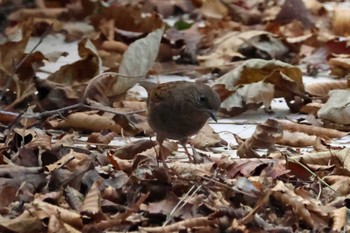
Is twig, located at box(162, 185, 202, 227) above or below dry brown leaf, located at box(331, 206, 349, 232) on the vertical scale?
above

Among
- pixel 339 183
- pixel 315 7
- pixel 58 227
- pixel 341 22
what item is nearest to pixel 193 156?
pixel 339 183

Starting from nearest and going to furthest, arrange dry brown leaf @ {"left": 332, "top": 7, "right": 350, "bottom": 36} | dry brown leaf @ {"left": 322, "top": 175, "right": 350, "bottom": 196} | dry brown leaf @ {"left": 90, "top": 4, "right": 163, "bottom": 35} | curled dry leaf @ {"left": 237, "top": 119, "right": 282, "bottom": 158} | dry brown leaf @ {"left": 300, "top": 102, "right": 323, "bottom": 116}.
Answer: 1. dry brown leaf @ {"left": 322, "top": 175, "right": 350, "bottom": 196}
2. curled dry leaf @ {"left": 237, "top": 119, "right": 282, "bottom": 158}
3. dry brown leaf @ {"left": 300, "top": 102, "right": 323, "bottom": 116}
4. dry brown leaf @ {"left": 90, "top": 4, "right": 163, "bottom": 35}
5. dry brown leaf @ {"left": 332, "top": 7, "right": 350, "bottom": 36}

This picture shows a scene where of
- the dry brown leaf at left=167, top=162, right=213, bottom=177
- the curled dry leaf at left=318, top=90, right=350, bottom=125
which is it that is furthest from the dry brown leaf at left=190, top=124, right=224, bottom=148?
the dry brown leaf at left=167, top=162, right=213, bottom=177

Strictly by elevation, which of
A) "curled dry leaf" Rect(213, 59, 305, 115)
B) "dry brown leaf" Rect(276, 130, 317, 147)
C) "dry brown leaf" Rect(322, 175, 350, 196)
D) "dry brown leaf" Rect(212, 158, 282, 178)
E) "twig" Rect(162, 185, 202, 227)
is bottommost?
"curled dry leaf" Rect(213, 59, 305, 115)

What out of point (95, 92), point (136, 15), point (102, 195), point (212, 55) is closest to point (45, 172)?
point (102, 195)

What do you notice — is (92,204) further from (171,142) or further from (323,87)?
(323,87)

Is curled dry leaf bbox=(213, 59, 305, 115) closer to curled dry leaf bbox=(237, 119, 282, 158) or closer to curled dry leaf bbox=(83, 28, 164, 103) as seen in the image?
curled dry leaf bbox=(83, 28, 164, 103)

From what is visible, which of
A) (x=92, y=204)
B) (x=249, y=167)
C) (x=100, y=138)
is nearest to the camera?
(x=92, y=204)
